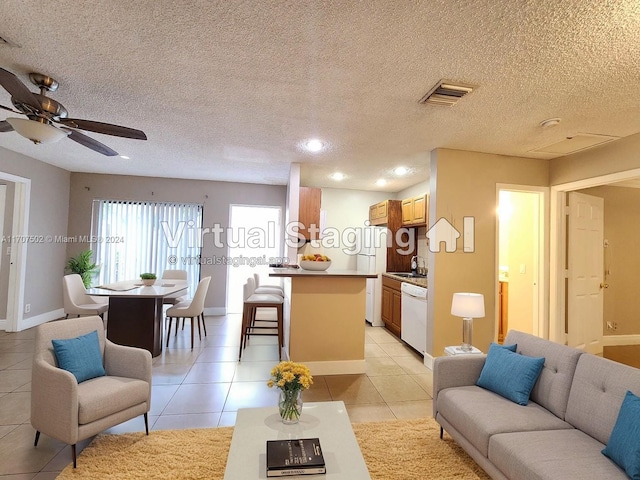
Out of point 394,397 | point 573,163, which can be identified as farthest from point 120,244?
point 573,163

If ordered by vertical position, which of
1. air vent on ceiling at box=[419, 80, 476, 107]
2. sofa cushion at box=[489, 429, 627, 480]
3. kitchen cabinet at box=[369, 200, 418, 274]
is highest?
air vent on ceiling at box=[419, 80, 476, 107]

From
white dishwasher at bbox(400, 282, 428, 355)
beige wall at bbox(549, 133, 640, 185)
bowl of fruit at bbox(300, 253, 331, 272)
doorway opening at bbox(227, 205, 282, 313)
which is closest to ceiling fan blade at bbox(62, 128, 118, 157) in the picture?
bowl of fruit at bbox(300, 253, 331, 272)

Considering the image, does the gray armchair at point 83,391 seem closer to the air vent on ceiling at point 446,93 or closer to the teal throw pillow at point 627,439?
the teal throw pillow at point 627,439

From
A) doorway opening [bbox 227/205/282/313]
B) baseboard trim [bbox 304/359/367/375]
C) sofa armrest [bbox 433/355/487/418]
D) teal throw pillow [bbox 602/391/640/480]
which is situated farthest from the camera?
doorway opening [bbox 227/205/282/313]

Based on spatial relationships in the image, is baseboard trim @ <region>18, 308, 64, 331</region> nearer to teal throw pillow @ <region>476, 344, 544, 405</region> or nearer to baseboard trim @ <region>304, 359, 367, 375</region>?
baseboard trim @ <region>304, 359, 367, 375</region>

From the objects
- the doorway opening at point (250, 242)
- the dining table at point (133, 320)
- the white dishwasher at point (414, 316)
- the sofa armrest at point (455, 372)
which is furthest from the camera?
the doorway opening at point (250, 242)

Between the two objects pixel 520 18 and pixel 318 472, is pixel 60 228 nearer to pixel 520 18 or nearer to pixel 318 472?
pixel 318 472

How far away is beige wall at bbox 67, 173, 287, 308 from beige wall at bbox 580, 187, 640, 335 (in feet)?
18.1

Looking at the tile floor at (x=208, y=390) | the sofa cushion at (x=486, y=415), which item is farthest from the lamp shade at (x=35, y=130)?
the sofa cushion at (x=486, y=415)

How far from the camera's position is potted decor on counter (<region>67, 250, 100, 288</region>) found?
5.35 m

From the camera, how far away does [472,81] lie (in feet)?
7.39

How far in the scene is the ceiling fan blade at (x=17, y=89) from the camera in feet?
5.74

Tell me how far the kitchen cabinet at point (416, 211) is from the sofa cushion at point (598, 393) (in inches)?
122

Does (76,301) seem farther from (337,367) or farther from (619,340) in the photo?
(619,340)
